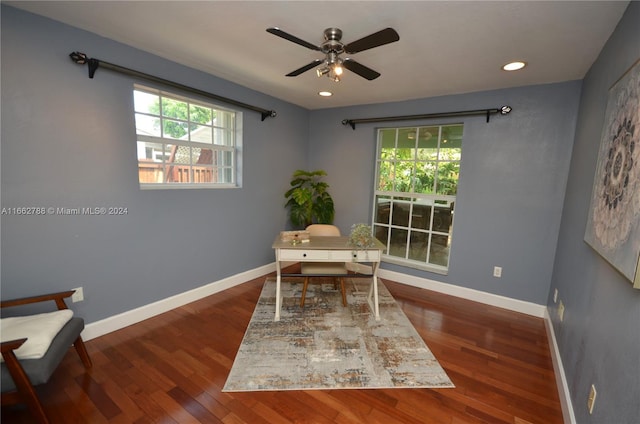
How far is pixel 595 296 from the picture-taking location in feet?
4.99

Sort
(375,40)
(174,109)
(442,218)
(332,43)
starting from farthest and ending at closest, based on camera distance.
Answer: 1. (442,218)
2. (174,109)
3. (332,43)
4. (375,40)

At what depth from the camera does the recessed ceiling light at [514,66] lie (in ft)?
7.39

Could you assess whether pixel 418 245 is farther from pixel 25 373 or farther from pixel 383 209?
pixel 25 373

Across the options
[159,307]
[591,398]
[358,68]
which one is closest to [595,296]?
[591,398]

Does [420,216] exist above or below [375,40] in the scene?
below

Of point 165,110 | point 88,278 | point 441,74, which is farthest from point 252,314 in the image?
point 441,74

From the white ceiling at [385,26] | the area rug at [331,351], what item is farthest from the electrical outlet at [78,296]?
the white ceiling at [385,26]

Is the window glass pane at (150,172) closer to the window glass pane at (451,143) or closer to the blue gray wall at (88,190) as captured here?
the blue gray wall at (88,190)

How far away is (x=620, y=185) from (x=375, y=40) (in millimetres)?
1417

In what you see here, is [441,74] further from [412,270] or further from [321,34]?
[412,270]

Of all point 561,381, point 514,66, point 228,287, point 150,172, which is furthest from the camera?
point 228,287

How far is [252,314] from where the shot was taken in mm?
2727

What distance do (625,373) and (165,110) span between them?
350 cm

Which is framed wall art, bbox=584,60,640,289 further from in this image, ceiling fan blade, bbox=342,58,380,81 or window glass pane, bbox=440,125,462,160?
window glass pane, bbox=440,125,462,160
